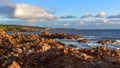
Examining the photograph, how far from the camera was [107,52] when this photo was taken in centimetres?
2373

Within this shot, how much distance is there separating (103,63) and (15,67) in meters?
4.85

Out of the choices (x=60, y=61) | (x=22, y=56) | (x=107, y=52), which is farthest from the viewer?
(x=107, y=52)

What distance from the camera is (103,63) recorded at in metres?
18.7

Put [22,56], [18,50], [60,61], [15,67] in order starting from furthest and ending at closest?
[18,50] < [22,56] < [60,61] < [15,67]

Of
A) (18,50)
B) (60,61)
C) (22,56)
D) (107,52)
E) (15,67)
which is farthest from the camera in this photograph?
(107,52)

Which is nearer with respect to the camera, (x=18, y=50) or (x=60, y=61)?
(x=60, y=61)

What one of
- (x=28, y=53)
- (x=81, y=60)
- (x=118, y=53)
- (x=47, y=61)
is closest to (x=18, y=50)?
(x=28, y=53)

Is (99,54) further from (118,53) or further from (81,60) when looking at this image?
(81,60)

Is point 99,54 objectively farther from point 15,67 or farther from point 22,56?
point 15,67

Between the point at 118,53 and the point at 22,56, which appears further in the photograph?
the point at 118,53

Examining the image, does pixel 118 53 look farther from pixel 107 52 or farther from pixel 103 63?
pixel 103 63

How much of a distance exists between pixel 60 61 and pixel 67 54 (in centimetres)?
128

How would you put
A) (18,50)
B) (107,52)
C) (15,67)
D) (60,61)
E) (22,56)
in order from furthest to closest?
(107,52) < (18,50) < (22,56) < (60,61) < (15,67)

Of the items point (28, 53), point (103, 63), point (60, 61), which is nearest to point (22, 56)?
point (28, 53)
